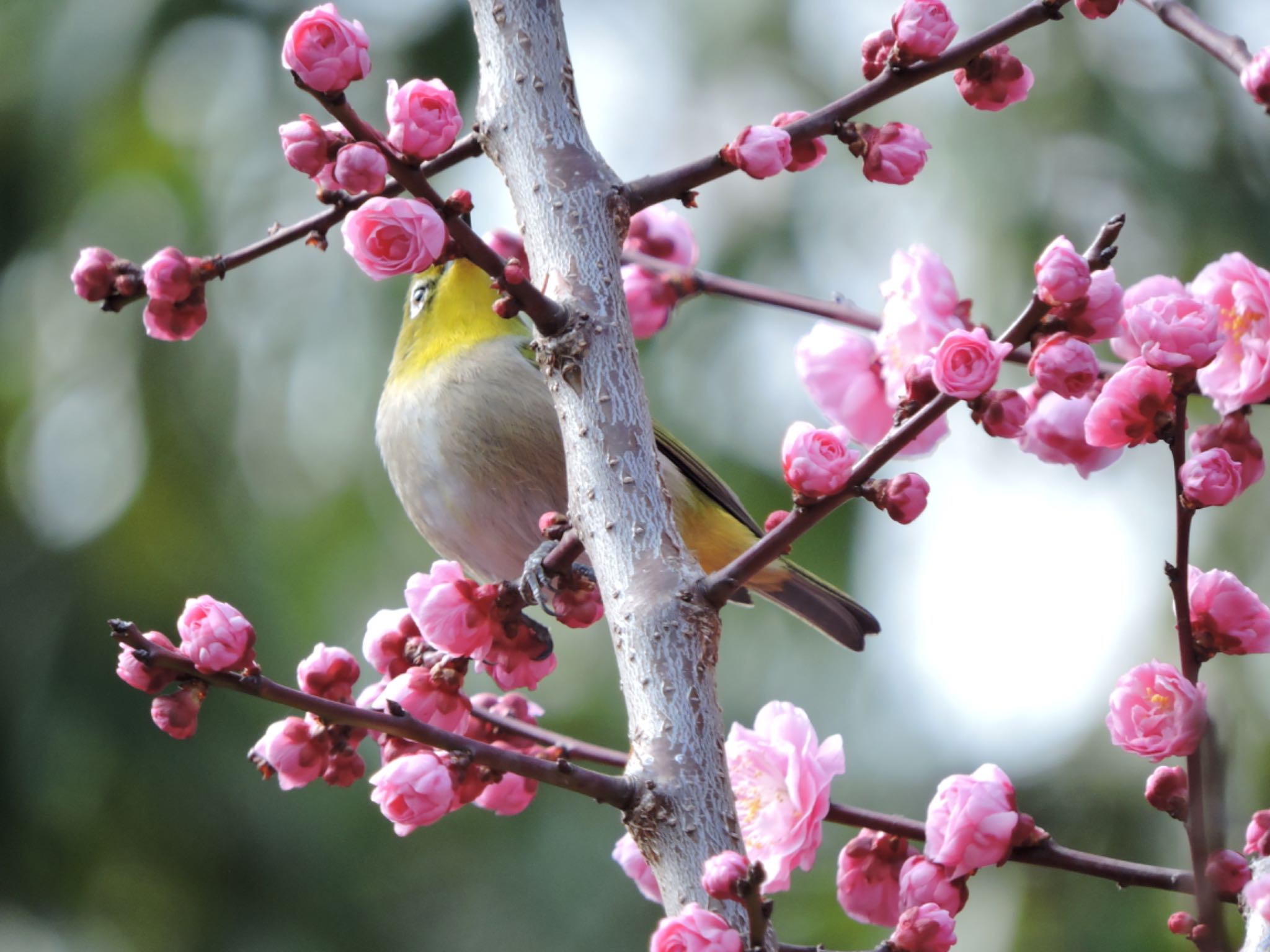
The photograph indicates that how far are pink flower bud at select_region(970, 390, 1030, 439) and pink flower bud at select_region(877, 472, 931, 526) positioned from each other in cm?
8

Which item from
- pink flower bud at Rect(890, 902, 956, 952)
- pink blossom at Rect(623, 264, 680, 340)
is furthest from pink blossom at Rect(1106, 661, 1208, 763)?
pink blossom at Rect(623, 264, 680, 340)

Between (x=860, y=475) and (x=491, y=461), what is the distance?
4.00 ft

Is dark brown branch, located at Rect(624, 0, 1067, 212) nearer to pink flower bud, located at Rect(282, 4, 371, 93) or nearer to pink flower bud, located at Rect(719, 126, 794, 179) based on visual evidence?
pink flower bud, located at Rect(719, 126, 794, 179)

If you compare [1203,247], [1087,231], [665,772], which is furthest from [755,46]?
[665,772]

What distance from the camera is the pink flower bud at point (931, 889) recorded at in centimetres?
124

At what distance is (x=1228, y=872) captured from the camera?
3.53ft

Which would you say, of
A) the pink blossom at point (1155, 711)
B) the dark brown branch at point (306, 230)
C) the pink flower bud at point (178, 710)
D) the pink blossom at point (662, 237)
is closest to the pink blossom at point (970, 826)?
the pink blossom at point (1155, 711)

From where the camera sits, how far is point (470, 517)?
91.4 inches

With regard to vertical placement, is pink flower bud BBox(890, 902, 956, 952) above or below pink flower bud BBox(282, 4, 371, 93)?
below

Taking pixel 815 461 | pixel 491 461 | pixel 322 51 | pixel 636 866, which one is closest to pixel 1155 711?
pixel 815 461

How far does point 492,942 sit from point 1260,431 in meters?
3.13

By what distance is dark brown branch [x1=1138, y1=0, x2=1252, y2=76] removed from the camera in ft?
3.85

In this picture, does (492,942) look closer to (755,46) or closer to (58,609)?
(58,609)

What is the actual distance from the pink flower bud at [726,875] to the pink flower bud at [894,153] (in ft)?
2.60
